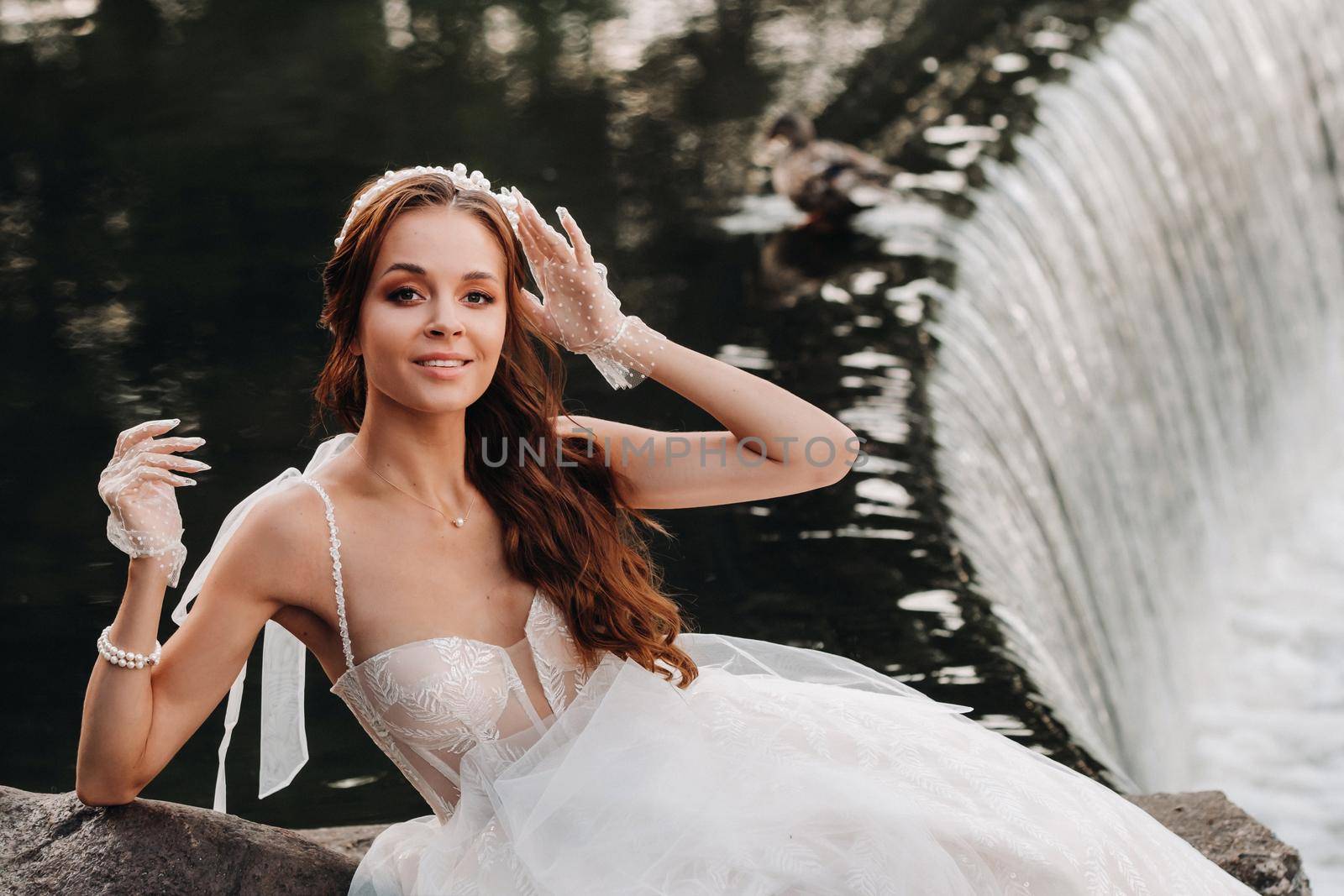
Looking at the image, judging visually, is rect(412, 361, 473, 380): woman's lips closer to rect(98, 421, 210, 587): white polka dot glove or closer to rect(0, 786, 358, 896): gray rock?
rect(98, 421, 210, 587): white polka dot glove

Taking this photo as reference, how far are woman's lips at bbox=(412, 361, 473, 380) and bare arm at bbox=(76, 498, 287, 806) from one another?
0.33 m

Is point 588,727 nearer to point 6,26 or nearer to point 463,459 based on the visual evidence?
point 463,459

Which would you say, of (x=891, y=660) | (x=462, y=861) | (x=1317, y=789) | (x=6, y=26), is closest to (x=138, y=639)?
(x=462, y=861)

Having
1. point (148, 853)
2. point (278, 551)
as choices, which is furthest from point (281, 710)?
point (278, 551)

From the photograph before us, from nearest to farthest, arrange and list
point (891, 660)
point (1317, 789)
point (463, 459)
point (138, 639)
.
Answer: point (138, 639) → point (463, 459) → point (891, 660) → point (1317, 789)

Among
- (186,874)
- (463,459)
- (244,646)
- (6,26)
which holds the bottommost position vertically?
(186,874)

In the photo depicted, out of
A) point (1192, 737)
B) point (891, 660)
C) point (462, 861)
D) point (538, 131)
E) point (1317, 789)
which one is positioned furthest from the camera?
point (538, 131)

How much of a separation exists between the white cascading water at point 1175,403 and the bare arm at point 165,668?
7.77ft

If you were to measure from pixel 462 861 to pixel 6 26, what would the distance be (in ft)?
27.2

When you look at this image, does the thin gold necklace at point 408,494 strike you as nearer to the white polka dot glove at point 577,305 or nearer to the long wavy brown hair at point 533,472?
the long wavy brown hair at point 533,472

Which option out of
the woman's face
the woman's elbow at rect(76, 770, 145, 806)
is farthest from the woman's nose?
the woman's elbow at rect(76, 770, 145, 806)

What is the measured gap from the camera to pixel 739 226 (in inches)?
286

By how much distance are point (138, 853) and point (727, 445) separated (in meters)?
1.16

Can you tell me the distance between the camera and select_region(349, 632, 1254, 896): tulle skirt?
218cm
